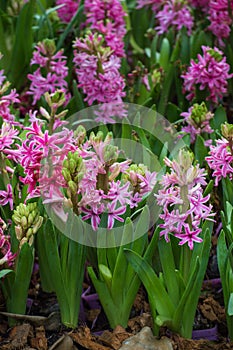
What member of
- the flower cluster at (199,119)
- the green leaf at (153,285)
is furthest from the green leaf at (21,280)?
the flower cluster at (199,119)

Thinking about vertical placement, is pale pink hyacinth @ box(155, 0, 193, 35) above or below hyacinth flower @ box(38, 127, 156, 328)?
above

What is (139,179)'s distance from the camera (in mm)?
1582

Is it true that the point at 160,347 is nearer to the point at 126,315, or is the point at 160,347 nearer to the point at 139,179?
the point at 126,315

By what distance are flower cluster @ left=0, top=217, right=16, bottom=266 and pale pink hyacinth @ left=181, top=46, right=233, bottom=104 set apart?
3.29 feet

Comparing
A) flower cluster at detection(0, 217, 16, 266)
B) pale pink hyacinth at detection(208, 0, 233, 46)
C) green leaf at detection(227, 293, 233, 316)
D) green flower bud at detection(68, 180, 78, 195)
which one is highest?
pale pink hyacinth at detection(208, 0, 233, 46)

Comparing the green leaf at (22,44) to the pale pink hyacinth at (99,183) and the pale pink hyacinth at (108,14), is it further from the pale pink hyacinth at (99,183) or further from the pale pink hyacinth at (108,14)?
the pale pink hyacinth at (99,183)

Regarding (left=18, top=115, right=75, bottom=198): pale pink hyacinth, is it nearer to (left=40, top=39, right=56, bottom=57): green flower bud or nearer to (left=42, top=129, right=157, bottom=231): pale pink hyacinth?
(left=42, top=129, right=157, bottom=231): pale pink hyacinth

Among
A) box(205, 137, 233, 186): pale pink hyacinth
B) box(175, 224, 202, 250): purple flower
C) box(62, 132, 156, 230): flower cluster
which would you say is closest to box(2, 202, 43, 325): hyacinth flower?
box(62, 132, 156, 230): flower cluster

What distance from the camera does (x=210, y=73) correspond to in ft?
7.43

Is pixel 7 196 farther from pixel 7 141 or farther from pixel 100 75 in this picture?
pixel 100 75

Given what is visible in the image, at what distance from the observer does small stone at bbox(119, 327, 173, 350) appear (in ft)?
4.97

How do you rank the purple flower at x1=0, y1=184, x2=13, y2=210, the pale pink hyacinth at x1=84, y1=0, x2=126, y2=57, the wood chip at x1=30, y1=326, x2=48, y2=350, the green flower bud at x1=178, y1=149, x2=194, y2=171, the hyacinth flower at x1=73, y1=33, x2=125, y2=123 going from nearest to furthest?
1. the green flower bud at x1=178, y1=149, x2=194, y2=171
2. the wood chip at x1=30, y1=326, x2=48, y2=350
3. the purple flower at x1=0, y1=184, x2=13, y2=210
4. the hyacinth flower at x1=73, y1=33, x2=125, y2=123
5. the pale pink hyacinth at x1=84, y1=0, x2=126, y2=57

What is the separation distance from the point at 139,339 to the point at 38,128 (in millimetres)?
581

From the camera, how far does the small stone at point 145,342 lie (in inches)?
59.6
